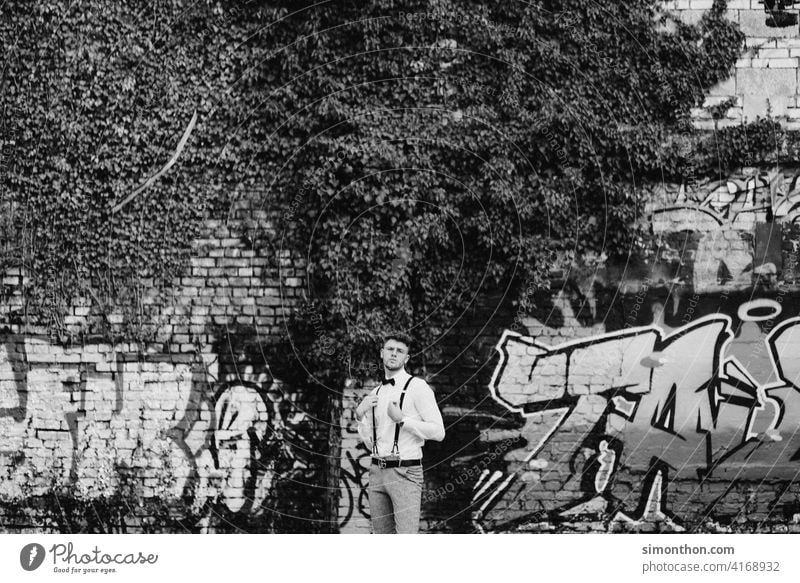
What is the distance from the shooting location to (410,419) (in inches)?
277

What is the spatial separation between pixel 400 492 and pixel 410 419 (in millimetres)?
543

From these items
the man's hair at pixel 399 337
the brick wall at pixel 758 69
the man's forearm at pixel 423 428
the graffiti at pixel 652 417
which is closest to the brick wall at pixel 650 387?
the graffiti at pixel 652 417

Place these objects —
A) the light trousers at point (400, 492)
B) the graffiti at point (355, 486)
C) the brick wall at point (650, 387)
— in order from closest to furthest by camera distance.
Result: the light trousers at point (400, 492) < the brick wall at point (650, 387) < the graffiti at point (355, 486)

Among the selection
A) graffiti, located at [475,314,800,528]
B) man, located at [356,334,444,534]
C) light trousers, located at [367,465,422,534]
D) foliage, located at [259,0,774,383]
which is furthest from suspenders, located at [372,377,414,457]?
graffiti, located at [475,314,800,528]

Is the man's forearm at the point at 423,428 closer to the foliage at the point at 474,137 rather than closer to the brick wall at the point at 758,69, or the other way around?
the foliage at the point at 474,137

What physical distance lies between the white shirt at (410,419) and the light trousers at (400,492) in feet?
0.39

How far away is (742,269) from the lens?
833cm

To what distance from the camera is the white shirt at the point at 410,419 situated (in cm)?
703

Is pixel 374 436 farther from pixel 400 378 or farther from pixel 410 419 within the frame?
pixel 400 378

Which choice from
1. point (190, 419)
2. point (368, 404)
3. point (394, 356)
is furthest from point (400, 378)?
point (190, 419)

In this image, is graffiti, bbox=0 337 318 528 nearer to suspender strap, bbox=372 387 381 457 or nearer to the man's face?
suspender strap, bbox=372 387 381 457

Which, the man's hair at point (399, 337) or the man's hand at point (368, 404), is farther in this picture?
the man's hair at point (399, 337)

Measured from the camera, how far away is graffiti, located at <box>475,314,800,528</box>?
8.36 metres
